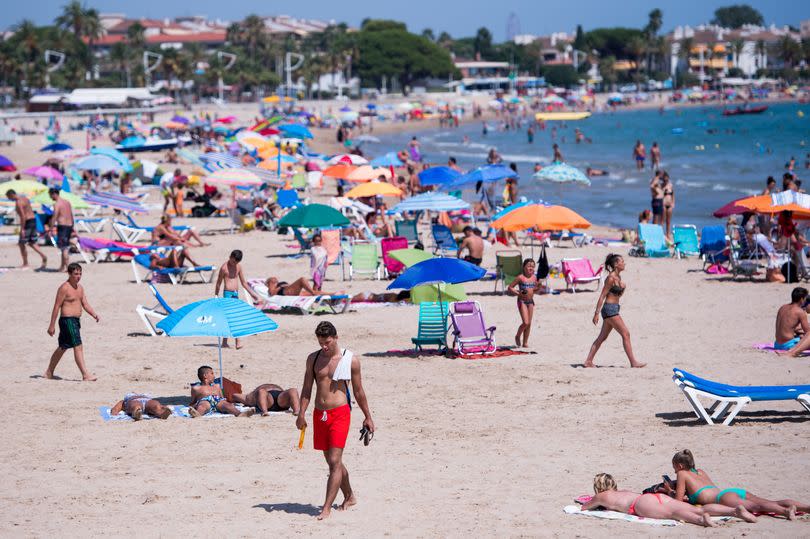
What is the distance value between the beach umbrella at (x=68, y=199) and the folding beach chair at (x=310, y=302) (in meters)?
7.39

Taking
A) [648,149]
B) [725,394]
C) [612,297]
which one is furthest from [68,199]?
[648,149]

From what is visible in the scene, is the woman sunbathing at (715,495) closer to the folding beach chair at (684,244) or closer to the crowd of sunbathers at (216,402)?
the crowd of sunbathers at (216,402)

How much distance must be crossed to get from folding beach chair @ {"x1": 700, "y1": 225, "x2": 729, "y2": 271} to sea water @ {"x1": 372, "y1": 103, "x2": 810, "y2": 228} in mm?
6079

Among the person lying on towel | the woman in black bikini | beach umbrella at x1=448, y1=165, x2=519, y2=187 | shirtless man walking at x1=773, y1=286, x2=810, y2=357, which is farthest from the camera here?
beach umbrella at x1=448, y1=165, x2=519, y2=187

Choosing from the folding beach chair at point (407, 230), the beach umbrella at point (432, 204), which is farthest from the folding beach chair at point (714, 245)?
the folding beach chair at point (407, 230)

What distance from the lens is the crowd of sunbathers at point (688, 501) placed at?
22.2ft

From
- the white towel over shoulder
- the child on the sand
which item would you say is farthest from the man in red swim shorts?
the child on the sand

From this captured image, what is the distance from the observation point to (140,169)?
34156mm

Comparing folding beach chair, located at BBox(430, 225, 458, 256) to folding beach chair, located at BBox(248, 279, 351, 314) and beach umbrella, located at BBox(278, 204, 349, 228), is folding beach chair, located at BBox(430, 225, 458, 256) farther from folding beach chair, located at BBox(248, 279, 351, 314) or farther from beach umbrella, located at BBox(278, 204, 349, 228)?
folding beach chair, located at BBox(248, 279, 351, 314)

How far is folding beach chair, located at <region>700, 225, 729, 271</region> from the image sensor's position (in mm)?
17609

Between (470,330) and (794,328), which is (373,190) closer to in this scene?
(470,330)

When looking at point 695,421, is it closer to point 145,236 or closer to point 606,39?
point 145,236

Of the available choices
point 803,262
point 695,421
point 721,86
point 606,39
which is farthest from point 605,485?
point 606,39

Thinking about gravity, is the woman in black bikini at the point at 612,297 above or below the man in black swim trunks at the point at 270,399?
above
